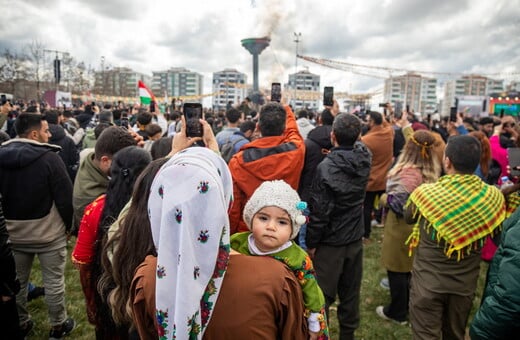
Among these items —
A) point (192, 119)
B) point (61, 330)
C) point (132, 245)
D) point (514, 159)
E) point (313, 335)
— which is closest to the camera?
point (132, 245)

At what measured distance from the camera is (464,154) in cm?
279

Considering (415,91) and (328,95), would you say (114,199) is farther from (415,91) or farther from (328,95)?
(415,91)

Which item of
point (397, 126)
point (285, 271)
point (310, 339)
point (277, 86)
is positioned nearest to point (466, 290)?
point (310, 339)

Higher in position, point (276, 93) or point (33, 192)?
point (276, 93)

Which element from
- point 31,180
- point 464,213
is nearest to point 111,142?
point 31,180

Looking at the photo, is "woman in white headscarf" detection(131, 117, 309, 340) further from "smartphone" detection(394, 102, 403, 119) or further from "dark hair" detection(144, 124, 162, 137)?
"smartphone" detection(394, 102, 403, 119)

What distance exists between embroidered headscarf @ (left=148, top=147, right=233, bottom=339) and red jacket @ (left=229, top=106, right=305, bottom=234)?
1857 mm

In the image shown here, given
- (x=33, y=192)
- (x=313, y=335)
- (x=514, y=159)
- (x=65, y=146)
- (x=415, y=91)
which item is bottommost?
(x=313, y=335)

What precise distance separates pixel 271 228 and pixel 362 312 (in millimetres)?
3022

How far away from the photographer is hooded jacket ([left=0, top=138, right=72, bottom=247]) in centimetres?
318

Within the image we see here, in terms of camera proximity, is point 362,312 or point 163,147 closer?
point 163,147

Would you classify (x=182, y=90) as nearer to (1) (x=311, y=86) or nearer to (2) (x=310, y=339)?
(1) (x=311, y=86)

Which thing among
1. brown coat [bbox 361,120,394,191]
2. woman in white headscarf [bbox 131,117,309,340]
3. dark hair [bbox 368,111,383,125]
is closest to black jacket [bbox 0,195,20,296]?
woman in white headscarf [bbox 131,117,309,340]

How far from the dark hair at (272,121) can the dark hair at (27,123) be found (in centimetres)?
246
